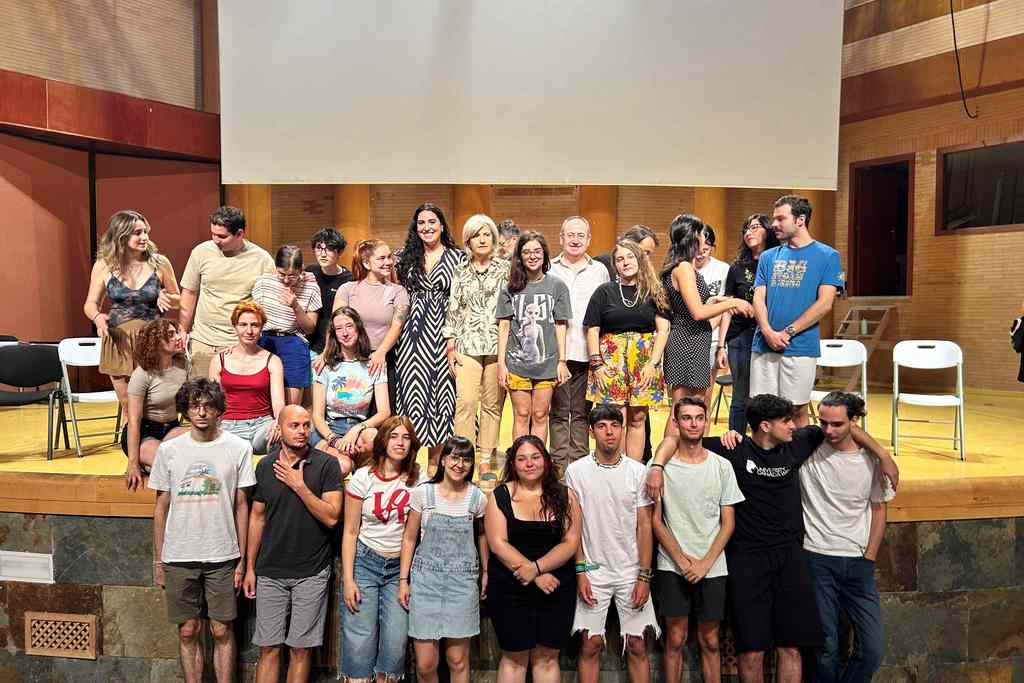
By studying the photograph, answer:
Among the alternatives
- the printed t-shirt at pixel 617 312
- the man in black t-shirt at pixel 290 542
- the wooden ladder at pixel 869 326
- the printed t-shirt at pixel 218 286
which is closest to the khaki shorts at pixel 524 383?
the printed t-shirt at pixel 617 312

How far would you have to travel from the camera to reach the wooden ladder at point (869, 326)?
9.14 m

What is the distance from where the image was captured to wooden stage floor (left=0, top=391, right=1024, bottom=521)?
4.32 m

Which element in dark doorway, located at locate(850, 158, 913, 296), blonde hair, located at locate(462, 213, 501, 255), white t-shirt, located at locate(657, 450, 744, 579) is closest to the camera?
white t-shirt, located at locate(657, 450, 744, 579)

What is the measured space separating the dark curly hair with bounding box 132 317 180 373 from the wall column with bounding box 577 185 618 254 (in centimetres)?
532

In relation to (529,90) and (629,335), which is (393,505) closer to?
(629,335)

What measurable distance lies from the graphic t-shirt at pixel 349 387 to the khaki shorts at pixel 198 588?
2.76ft

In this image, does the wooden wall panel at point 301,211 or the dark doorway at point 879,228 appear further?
the wooden wall panel at point 301,211

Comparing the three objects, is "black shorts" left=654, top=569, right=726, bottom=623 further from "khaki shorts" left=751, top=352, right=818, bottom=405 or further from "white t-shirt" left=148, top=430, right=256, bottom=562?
"white t-shirt" left=148, top=430, right=256, bottom=562

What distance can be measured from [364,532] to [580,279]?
1.68 m

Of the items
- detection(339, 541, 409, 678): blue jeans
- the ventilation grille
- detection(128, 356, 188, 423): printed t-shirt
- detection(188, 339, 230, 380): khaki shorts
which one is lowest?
the ventilation grille

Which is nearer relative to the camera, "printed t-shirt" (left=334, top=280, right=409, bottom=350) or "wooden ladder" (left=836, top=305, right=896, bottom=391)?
"printed t-shirt" (left=334, top=280, right=409, bottom=350)

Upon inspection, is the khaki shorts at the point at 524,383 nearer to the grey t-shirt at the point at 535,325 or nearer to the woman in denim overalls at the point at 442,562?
the grey t-shirt at the point at 535,325

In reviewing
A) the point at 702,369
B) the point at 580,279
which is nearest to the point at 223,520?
the point at 580,279

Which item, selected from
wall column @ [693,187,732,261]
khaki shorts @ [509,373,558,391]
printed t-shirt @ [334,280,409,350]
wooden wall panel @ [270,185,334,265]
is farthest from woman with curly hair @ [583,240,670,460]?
wooden wall panel @ [270,185,334,265]
